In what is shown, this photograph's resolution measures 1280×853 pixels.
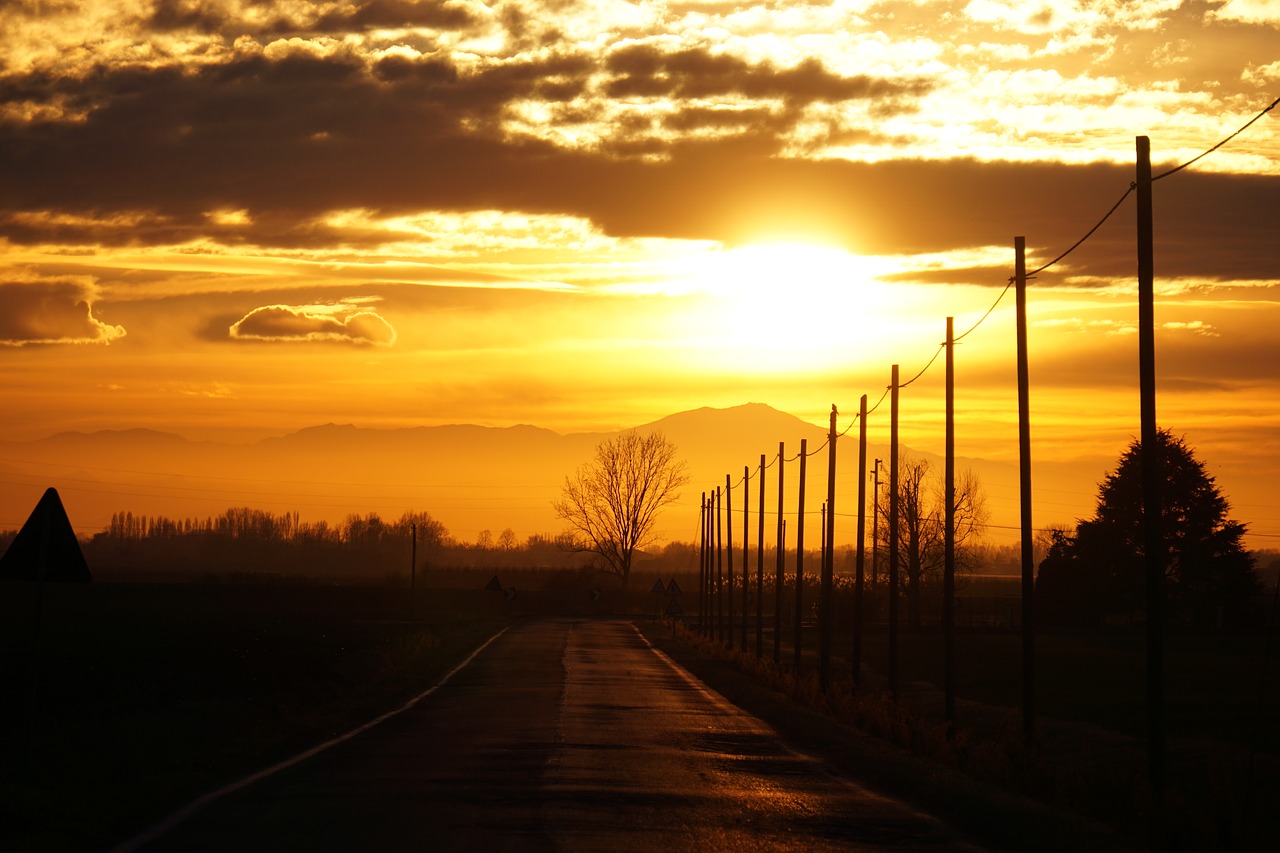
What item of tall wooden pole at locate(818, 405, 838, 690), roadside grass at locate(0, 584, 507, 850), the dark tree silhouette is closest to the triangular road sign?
roadside grass at locate(0, 584, 507, 850)

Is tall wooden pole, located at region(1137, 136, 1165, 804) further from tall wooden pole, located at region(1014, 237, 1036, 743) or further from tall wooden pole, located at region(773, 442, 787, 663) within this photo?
tall wooden pole, located at region(773, 442, 787, 663)

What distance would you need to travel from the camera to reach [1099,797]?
49.6 feet

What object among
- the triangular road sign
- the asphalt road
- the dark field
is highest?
the triangular road sign

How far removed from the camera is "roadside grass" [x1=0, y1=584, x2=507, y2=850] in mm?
→ 12617

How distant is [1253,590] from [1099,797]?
3059 inches

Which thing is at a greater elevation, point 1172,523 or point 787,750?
point 1172,523

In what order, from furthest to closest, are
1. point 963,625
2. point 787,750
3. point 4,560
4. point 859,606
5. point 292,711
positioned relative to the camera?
point 963,625
point 859,606
point 292,711
point 787,750
point 4,560

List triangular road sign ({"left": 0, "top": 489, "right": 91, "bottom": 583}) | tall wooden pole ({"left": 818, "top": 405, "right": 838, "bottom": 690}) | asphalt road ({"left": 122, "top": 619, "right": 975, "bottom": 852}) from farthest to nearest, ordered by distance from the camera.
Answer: tall wooden pole ({"left": 818, "top": 405, "right": 838, "bottom": 690}) < triangular road sign ({"left": 0, "top": 489, "right": 91, "bottom": 583}) < asphalt road ({"left": 122, "top": 619, "right": 975, "bottom": 852})

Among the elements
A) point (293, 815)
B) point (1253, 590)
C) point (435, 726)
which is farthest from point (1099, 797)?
point (1253, 590)

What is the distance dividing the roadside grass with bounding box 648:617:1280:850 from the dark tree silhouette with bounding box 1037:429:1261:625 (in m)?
26.8

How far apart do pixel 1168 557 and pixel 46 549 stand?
81825mm

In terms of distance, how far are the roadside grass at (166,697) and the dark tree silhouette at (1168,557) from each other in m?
40.5

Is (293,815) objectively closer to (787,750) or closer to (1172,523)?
(787,750)

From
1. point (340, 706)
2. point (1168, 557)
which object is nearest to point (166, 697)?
point (340, 706)
